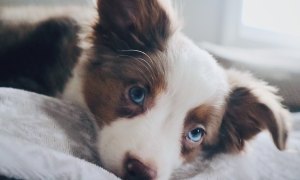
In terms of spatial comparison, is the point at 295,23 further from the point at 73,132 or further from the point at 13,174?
the point at 13,174

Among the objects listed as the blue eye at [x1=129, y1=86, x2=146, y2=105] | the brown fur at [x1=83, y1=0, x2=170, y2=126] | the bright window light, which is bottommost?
the bright window light

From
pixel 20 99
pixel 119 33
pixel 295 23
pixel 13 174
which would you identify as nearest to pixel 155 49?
pixel 119 33

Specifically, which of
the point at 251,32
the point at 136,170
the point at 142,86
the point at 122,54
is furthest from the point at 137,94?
the point at 251,32

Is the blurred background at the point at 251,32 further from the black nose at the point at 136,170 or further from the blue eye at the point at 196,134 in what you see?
the black nose at the point at 136,170

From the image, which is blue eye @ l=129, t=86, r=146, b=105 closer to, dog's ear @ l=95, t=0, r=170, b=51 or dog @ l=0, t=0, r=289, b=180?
dog @ l=0, t=0, r=289, b=180

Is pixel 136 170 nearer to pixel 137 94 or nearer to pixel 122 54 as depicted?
pixel 137 94

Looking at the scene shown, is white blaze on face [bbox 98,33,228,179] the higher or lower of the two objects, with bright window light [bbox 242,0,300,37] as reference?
higher

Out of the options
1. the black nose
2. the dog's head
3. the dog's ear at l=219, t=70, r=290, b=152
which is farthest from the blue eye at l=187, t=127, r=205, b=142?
the black nose
